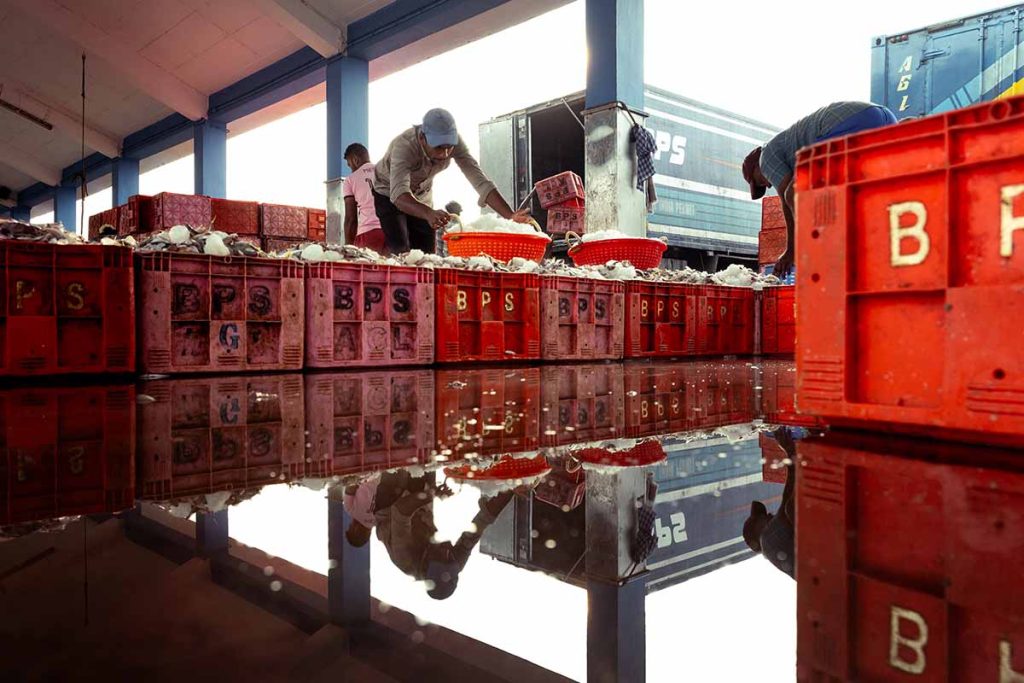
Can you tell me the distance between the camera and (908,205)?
199cm

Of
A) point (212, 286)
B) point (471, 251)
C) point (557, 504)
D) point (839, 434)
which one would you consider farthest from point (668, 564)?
point (471, 251)

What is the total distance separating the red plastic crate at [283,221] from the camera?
14.2 metres

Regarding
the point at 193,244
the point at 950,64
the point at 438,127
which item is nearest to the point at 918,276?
the point at 193,244

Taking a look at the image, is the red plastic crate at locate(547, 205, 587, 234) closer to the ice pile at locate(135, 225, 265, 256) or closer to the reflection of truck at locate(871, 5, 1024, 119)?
the reflection of truck at locate(871, 5, 1024, 119)

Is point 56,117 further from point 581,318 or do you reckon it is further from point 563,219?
point 581,318

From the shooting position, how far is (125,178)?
19859 mm

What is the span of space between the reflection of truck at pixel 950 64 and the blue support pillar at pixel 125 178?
1928 cm

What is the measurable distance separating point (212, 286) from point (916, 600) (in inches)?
162

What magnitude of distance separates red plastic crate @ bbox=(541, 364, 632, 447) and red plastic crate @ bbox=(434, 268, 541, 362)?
30.8 inches

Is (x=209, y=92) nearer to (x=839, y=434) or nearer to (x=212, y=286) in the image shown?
(x=212, y=286)

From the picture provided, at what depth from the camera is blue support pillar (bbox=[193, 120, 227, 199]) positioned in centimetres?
1628

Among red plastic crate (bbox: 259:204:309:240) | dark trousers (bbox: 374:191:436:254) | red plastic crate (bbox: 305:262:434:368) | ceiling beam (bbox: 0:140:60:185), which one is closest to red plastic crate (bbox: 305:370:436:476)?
red plastic crate (bbox: 305:262:434:368)

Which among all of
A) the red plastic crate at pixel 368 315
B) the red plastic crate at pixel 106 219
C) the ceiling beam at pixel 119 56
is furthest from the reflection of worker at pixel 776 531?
the ceiling beam at pixel 119 56

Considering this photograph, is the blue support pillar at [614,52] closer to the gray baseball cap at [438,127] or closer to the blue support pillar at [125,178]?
the gray baseball cap at [438,127]
